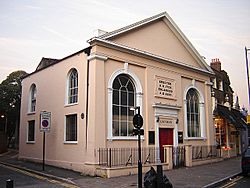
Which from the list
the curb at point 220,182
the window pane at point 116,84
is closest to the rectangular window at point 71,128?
the window pane at point 116,84

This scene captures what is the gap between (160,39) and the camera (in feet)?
63.0

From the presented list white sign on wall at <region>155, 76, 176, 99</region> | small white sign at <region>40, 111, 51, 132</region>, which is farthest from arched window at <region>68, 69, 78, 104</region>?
white sign on wall at <region>155, 76, 176, 99</region>

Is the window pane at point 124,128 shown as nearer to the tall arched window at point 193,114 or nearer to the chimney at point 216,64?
the tall arched window at point 193,114

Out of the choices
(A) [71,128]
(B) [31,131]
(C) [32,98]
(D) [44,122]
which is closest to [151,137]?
(A) [71,128]

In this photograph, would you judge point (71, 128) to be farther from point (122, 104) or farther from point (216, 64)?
point (216, 64)

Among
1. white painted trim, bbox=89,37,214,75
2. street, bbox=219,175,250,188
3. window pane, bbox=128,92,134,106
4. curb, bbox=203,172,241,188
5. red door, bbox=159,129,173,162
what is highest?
white painted trim, bbox=89,37,214,75

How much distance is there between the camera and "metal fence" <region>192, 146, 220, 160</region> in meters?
19.7

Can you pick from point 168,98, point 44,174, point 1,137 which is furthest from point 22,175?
point 1,137

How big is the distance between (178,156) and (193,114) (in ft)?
14.4

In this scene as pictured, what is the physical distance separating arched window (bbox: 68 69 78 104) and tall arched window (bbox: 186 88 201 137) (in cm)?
828

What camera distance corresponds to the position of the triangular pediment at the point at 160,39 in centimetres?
1680

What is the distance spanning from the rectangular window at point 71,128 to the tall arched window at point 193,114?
26.9ft

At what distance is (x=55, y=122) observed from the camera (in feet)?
56.6

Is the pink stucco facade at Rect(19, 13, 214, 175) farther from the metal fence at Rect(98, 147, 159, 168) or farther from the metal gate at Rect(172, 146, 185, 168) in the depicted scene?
the metal gate at Rect(172, 146, 185, 168)
